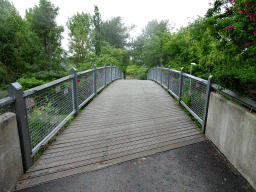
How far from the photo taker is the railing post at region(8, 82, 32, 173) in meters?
2.36

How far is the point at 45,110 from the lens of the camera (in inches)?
127

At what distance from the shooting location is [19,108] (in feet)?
7.87

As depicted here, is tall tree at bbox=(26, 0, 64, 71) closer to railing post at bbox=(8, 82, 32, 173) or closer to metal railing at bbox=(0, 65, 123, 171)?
metal railing at bbox=(0, 65, 123, 171)

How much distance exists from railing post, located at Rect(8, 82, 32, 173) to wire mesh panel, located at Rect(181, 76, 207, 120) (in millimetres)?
3552

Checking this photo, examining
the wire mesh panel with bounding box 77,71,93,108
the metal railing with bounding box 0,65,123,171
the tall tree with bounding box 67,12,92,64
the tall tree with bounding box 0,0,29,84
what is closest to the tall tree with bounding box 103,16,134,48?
the tall tree with bounding box 67,12,92,64

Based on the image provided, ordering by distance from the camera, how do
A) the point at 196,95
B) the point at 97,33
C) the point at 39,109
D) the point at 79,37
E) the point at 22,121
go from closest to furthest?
the point at 22,121
the point at 39,109
the point at 196,95
the point at 97,33
the point at 79,37

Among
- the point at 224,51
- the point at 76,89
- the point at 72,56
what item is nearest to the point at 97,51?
the point at 72,56

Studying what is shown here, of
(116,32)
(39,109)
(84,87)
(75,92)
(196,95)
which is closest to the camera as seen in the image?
(39,109)

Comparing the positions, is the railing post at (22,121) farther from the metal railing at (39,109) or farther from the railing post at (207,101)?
the railing post at (207,101)

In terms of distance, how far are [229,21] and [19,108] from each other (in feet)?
12.0

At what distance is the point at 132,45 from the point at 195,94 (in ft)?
145

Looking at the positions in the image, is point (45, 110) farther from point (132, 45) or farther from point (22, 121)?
point (132, 45)

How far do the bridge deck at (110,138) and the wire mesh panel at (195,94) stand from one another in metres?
0.35

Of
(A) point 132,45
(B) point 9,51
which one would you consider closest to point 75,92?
(B) point 9,51
